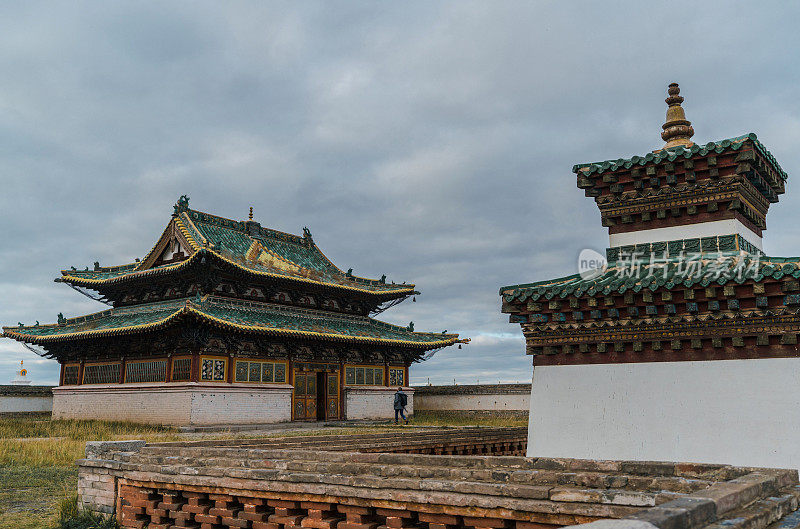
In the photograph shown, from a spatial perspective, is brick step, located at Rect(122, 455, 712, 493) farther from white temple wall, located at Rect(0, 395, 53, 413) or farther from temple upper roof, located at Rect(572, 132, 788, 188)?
white temple wall, located at Rect(0, 395, 53, 413)

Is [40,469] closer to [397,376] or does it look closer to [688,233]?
[688,233]

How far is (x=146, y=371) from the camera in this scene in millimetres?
30422

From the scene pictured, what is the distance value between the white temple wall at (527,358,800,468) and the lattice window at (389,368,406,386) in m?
27.6

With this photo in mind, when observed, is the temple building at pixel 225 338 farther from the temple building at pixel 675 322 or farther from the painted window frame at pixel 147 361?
the temple building at pixel 675 322

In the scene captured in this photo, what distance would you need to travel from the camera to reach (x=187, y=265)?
98.1 ft

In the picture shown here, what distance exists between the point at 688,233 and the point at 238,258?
24974 millimetres

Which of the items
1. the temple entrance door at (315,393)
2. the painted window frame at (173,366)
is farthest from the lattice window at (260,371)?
the painted window frame at (173,366)

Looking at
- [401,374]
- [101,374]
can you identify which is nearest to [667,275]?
[401,374]

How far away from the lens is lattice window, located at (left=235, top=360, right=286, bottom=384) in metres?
30.2

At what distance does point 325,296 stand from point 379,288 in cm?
354

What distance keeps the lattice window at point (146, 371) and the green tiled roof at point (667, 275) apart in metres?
23.4

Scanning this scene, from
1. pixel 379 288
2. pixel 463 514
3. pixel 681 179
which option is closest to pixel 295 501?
pixel 463 514

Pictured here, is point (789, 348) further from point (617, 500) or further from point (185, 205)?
point (185, 205)

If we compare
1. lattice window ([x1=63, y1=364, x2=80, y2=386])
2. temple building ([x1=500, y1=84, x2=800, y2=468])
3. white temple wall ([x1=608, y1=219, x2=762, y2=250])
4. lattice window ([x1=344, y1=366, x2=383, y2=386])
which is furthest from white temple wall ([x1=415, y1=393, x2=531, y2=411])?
temple building ([x1=500, y1=84, x2=800, y2=468])
